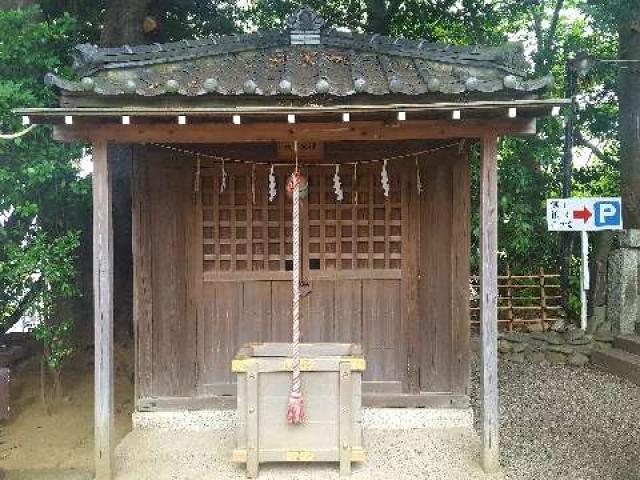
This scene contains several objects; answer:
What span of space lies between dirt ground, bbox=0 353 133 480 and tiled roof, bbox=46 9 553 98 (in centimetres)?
419

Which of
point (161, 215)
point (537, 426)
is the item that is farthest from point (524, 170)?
point (161, 215)

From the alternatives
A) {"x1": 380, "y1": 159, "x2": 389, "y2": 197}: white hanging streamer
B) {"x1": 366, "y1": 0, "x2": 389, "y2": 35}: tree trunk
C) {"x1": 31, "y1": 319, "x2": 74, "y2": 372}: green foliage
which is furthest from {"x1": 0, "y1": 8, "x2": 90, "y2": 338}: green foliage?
{"x1": 366, "y1": 0, "x2": 389, "y2": 35}: tree trunk

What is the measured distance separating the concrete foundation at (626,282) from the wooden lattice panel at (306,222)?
5.90 metres

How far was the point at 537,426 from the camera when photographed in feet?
24.0

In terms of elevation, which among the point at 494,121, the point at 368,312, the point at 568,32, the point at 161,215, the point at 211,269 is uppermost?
the point at 568,32

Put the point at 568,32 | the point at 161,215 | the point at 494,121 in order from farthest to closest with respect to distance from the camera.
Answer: the point at 568,32, the point at 161,215, the point at 494,121

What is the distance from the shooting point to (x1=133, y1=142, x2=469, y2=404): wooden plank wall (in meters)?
6.72

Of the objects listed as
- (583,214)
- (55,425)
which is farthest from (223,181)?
(583,214)

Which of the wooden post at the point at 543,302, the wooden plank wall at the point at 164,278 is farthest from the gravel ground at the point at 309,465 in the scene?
the wooden post at the point at 543,302

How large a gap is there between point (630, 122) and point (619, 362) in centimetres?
441

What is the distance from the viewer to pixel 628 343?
34.4 feet

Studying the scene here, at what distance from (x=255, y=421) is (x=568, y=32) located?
14550 mm

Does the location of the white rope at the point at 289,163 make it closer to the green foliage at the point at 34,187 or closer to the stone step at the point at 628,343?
the green foliage at the point at 34,187

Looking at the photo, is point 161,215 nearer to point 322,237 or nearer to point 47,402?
point 322,237
